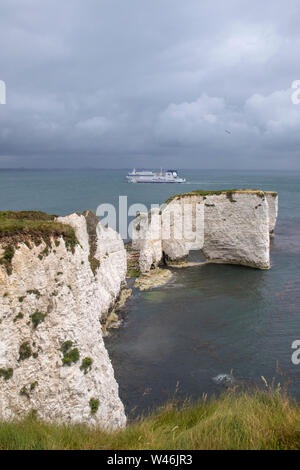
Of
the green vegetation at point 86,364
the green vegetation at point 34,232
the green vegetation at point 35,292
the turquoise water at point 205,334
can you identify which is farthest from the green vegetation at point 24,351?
the turquoise water at point 205,334

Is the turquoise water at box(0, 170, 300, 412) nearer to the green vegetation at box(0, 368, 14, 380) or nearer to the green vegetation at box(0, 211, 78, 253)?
the green vegetation at box(0, 368, 14, 380)

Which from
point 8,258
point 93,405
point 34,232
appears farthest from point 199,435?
point 34,232

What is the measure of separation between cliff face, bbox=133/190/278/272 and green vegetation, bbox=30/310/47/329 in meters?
23.7

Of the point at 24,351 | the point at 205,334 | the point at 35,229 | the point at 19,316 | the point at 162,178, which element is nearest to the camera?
the point at 24,351

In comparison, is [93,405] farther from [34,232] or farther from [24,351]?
[34,232]

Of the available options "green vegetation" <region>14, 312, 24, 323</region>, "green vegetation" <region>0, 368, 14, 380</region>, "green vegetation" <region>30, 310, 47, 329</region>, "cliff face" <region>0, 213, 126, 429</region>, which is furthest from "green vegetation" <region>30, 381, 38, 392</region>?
"green vegetation" <region>14, 312, 24, 323</region>

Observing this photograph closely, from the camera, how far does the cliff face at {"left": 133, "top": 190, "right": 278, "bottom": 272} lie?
35.7 meters

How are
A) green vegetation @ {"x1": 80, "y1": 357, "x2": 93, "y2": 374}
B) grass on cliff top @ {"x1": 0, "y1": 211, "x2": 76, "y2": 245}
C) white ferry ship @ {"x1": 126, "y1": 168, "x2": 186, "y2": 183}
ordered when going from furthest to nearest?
white ferry ship @ {"x1": 126, "y1": 168, "x2": 186, "y2": 183} < grass on cliff top @ {"x1": 0, "y1": 211, "x2": 76, "y2": 245} < green vegetation @ {"x1": 80, "y1": 357, "x2": 93, "y2": 374}

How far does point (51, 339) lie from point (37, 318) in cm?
84

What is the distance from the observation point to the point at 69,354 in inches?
411

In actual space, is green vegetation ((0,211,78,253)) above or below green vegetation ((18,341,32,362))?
above

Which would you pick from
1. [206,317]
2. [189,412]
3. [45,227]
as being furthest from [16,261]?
[206,317]

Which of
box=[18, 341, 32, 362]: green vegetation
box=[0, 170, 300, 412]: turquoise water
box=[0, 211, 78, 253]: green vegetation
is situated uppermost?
box=[0, 211, 78, 253]: green vegetation

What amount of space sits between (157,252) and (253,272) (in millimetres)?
10965
